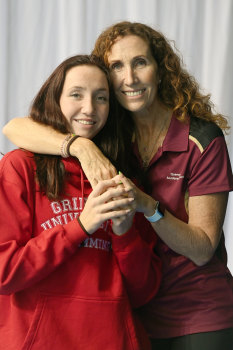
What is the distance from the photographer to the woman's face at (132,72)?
1.52 meters

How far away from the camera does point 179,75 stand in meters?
1.63

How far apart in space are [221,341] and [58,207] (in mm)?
618

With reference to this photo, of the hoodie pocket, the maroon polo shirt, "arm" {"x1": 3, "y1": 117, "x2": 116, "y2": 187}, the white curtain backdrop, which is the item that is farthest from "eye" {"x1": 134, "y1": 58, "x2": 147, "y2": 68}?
the white curtain backdrop

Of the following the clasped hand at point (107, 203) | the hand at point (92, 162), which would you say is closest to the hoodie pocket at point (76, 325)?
the clasped hand at point (107, 203)

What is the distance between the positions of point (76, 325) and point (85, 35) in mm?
1532

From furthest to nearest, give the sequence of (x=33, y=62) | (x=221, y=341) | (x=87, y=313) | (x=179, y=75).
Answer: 1. (x=33, y=62)
2. (x=179, y=75)
3. (x=221, y=341)
4. (x=87, y=313)

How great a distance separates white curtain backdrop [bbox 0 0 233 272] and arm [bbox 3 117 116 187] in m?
0.95

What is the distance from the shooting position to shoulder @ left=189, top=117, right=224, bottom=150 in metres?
1.48

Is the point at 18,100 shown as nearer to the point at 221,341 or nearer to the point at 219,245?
the point at 219,245

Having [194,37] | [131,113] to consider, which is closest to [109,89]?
[131,113]

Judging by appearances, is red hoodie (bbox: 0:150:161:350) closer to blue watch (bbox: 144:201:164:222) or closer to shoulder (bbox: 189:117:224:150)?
blue watch (bbox: 144:201:164:222)

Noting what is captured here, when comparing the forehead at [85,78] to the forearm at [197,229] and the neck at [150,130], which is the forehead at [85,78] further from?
the forearm at [197,229]

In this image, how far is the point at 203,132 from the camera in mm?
1498

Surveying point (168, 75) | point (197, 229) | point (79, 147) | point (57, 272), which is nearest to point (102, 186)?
point (79, 147)
